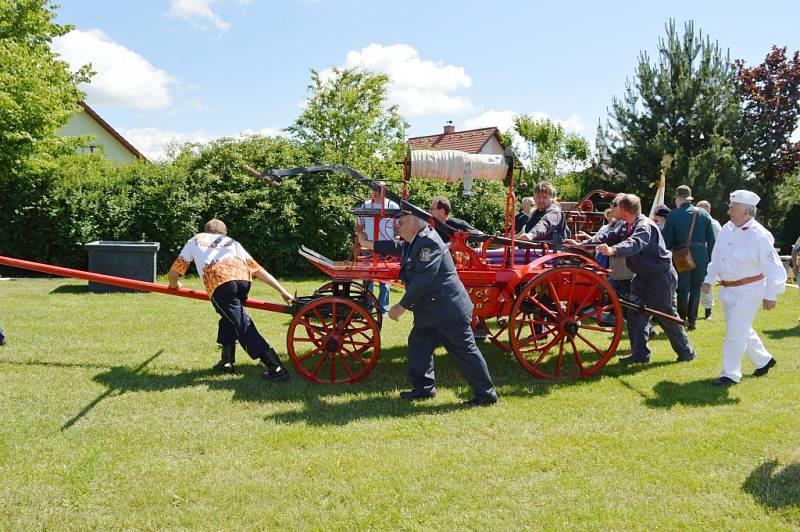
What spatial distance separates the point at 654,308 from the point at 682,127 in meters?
13.4

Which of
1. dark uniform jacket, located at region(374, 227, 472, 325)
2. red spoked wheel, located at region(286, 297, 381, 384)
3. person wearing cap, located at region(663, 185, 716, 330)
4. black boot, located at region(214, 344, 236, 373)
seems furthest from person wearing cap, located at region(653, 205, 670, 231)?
black boot, located at region(214, 344, 236, 373)

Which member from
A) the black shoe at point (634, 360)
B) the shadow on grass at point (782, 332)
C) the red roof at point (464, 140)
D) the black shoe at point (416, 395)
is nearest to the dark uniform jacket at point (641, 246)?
the black shoe at point (634, 360)

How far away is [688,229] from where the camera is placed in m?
7.88

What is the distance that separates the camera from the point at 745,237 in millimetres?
5371

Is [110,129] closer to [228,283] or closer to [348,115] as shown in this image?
[348,115]

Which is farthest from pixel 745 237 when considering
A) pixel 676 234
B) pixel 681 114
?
pixel 681 114

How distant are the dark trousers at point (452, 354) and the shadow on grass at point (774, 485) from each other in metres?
1.89

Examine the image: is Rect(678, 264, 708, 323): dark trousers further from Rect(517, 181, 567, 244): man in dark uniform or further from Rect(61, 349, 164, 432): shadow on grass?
Rect(61, 349, 164, 432): shadow on grass

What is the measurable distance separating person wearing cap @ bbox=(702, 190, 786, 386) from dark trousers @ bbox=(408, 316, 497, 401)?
7.27 feet

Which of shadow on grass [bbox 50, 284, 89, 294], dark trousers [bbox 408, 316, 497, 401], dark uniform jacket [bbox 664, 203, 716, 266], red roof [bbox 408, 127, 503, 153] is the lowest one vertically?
shadow on grass [bbox 50, 284, 89, 294]

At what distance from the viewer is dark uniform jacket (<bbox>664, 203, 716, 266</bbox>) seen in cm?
791

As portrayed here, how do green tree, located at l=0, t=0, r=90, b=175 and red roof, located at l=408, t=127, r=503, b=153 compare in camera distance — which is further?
red roof, located at l=408, t=127, r=503, b=153

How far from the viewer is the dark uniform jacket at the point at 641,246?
19.1ft

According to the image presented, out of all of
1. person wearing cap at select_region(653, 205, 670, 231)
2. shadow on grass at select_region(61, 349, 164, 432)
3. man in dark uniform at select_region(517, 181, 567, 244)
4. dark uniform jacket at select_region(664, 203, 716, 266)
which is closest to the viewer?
shadow on grass at select_region(61, 349, 164, 432)
